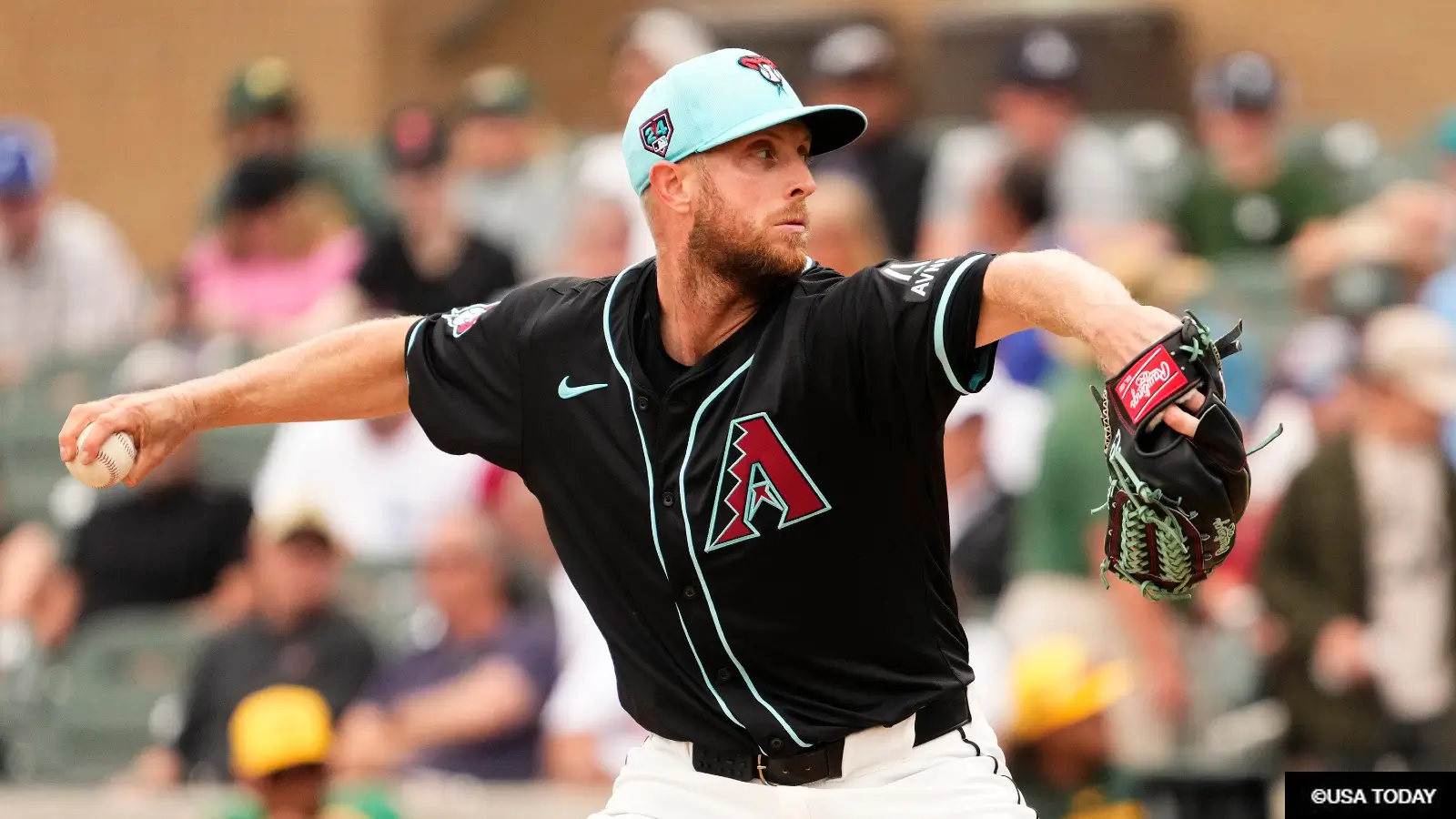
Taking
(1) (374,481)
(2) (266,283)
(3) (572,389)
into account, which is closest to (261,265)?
(2) (266,283)

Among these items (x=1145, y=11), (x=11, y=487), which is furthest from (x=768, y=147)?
(x=1145, y=11)

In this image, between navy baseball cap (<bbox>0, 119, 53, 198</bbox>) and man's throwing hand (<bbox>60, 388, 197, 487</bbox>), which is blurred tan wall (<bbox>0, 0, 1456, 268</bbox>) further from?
man's throwing hand (<bbox>60, 388, 197, 487</bbox>)

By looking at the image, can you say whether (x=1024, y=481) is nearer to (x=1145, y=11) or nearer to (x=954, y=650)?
(x=954, y=650)

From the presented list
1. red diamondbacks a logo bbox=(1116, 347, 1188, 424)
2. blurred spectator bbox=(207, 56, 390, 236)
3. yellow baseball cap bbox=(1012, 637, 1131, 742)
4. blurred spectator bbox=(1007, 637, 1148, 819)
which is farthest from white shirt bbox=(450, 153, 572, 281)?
red diamondbacks a logo bbox=(1116, 347, 1188, 424)

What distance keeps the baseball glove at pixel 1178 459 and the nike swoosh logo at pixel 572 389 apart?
1.21 metres

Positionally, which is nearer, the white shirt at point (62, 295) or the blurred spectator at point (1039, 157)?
the blurred spectator at point (1039, 157)

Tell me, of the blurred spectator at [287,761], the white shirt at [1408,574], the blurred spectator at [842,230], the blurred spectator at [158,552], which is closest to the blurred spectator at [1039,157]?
the blurred spectator at [842,230]

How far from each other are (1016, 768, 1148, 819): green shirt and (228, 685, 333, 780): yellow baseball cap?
89.4 inches

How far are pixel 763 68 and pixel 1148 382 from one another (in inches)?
48.4

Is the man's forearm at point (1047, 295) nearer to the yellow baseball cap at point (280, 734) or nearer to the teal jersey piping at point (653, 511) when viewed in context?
the teal jersey piping at point (653, 511)

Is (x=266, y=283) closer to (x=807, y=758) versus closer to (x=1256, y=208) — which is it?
(x=1256, y=208)

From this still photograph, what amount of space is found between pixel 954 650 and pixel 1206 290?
4449mm

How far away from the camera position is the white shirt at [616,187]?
8391 millimetres

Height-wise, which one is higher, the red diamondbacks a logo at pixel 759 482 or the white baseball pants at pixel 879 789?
the red diamondbacks a logo at pixel 759 482
